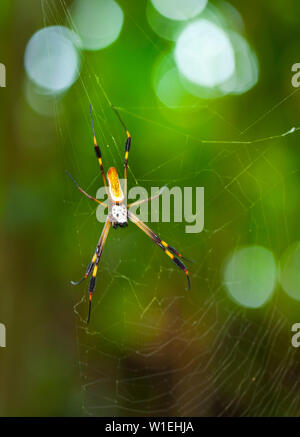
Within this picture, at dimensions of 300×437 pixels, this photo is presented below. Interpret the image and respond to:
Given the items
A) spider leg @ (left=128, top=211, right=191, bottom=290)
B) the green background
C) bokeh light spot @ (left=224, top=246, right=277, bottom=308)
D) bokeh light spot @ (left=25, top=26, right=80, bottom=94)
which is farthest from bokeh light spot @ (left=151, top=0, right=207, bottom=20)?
bokeh light spot @ (left=224, top=246, right=277, bottom=308)

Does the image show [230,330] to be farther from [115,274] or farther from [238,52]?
[238,52]

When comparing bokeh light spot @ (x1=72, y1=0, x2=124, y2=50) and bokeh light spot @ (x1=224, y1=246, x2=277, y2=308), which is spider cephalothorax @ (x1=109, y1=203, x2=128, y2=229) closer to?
bokeh light spot @ (x1=224, y1=246, x2=277, y2=308)

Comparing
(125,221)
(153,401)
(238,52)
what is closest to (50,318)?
(153,401)

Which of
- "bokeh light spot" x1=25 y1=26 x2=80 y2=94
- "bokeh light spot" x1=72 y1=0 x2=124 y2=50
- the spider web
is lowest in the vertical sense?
the spider web

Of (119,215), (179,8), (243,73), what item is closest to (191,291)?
(119,215)

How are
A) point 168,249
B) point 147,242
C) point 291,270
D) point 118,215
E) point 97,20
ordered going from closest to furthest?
point 118,215, point 168,249, point 97,20, point 147,242, point 291,270

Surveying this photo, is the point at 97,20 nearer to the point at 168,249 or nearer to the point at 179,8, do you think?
the point at 179,8
